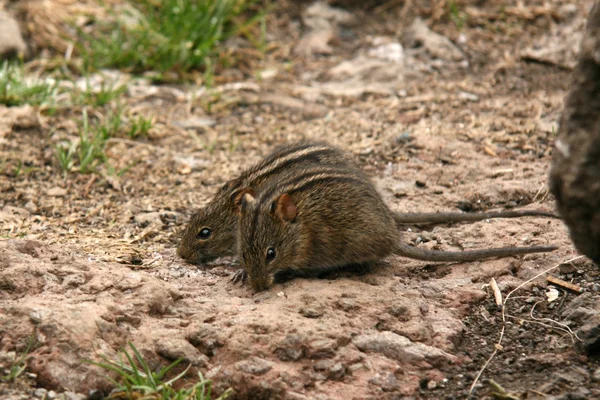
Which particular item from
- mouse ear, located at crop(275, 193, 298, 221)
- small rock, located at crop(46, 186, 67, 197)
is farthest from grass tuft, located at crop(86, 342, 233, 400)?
small rock, located at crop(46, 186, 67, 197)

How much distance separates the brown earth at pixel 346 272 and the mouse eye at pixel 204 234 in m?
0.24

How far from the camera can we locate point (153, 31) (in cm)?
924

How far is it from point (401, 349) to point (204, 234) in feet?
6.74

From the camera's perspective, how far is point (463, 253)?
5.52 metres

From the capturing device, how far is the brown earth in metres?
4.39

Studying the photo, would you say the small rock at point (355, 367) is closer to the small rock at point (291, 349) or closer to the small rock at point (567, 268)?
the small rock at point (291, 349)

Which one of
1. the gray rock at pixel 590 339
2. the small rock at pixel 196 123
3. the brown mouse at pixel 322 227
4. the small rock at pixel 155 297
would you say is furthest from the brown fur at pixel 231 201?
the small rock at pixel 196 123

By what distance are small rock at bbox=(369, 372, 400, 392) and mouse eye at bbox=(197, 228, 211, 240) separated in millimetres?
2105

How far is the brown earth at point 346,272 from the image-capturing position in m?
4.39

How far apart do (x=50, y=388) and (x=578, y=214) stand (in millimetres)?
2666

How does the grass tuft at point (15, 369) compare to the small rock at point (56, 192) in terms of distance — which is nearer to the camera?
the grass tuft at point (15, 369)

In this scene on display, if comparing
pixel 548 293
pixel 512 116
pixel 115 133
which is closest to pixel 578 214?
pixel 548 293

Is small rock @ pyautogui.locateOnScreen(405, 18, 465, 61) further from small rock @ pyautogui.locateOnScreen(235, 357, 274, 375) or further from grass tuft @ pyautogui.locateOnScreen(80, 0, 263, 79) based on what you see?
small rock @ pyautogui.locateOnScreen(235, 357, 274, 375)

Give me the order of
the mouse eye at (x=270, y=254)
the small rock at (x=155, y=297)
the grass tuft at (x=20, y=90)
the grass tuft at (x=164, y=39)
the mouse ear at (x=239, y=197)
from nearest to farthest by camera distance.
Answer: the small rock at (x=155, y=297) < the mouse eye at (x=270, y=254) < the mouse ear at (x=239, y=197) < the grass tuft at (x=20, y=90) < the grass tuft at (x=164, y=39)
